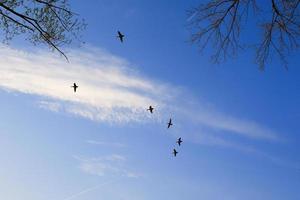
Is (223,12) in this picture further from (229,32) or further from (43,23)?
(43,23)

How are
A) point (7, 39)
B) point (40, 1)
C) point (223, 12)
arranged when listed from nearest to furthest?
point (223, 12), point (40, 1), point (7, 39)

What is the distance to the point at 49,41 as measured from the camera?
60.4ft

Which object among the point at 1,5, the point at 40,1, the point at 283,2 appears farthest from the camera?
the point at 40,1

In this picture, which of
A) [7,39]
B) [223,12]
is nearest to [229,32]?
[223,12]

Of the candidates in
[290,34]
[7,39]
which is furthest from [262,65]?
[7,39]

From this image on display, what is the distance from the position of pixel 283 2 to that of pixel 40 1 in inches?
415

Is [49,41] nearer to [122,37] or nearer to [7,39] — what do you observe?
[7,39]

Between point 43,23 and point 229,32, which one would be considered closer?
point 229,32

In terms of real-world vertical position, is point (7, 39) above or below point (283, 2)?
below

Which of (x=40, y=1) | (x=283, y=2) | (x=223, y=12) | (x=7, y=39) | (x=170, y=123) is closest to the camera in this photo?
(x=283, y=2)

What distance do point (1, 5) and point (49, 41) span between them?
2.70m

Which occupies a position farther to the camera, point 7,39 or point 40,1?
point 7,39

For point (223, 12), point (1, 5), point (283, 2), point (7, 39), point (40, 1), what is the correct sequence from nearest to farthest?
point (283, 2) → point (223, 12) → point (1, 5) → point (40, 1) → point (7, 39)

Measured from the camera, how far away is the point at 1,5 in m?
16.4
